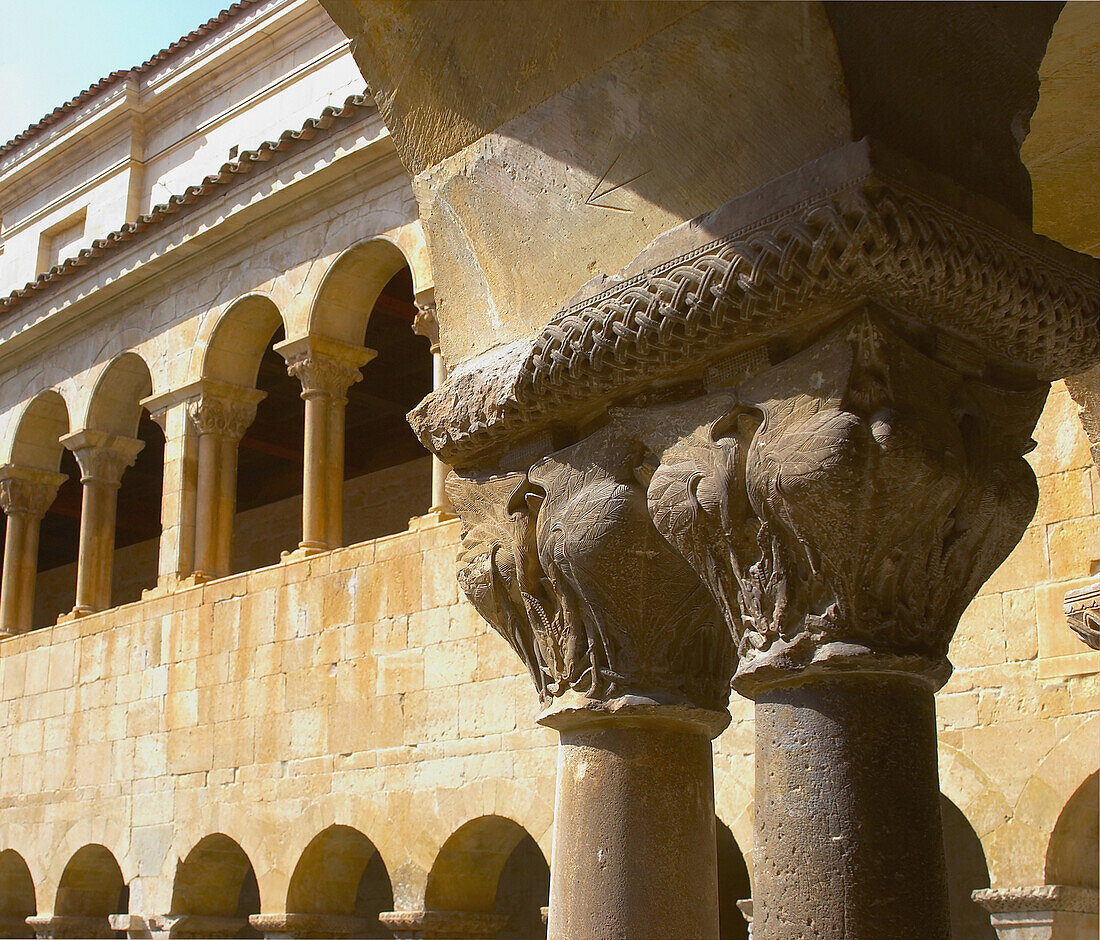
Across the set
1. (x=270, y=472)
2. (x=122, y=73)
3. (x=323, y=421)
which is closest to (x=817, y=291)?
(x=323, y=421)

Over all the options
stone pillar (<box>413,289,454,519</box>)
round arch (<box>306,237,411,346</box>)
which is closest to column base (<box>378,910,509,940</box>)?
stone pillar (<box>413,289,454,519</box>)

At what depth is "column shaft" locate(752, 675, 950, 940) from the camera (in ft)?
6.80

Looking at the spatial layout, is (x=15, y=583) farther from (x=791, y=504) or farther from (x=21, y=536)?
(x=791, y=504)

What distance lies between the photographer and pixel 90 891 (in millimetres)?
11586

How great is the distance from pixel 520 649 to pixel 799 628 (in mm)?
706

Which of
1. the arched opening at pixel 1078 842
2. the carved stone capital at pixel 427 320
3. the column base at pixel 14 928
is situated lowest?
the column base at pixel 14 928

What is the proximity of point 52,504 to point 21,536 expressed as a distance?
3.76 m

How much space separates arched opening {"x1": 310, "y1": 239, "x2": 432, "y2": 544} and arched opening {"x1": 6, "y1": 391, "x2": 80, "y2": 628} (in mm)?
2750

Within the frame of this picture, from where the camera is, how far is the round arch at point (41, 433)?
13430mm

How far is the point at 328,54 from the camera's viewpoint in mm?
13273

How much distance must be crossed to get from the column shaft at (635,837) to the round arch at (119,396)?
34.7 feet

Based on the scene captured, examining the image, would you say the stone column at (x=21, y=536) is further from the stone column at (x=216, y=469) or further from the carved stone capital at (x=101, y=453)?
the stone column at (x=216, y=469)

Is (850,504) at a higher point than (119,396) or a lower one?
lower

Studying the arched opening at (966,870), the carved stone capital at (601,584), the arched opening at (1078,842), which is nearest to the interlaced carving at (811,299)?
the carved stone capital at (601,584)
